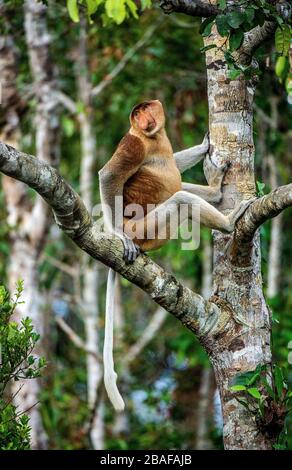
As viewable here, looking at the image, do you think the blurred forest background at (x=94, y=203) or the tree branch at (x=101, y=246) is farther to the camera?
the blurred forest background at (x=94, y=203)

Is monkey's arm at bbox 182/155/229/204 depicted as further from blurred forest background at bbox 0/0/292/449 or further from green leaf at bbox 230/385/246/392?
blurred forest background at bbox 0/0/292/449

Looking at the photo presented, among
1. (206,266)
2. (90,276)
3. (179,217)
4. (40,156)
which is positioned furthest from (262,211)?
(206,266)

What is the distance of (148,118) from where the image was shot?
4.05m

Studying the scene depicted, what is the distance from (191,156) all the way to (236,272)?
3.03 feet

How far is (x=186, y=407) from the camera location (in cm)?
895

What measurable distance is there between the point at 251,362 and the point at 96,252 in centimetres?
80

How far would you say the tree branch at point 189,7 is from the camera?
3.13 m

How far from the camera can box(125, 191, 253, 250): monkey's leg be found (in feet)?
11.5

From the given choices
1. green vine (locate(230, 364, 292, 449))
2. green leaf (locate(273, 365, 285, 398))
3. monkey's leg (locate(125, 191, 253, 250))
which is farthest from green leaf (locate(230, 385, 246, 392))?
monkey's leg (locate(125, 191, 253, 250))

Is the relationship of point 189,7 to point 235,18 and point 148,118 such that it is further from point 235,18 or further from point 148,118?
point 148,118

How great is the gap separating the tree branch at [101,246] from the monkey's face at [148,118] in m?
1.06

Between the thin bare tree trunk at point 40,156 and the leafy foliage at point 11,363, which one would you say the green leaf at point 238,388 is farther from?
the thin bare tree trunk at point 40,156

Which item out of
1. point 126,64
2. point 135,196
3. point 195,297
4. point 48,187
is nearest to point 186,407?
point 126,64

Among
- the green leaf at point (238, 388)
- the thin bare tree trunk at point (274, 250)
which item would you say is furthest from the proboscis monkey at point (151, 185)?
the thin bare tree trunk at point (274, 250)
